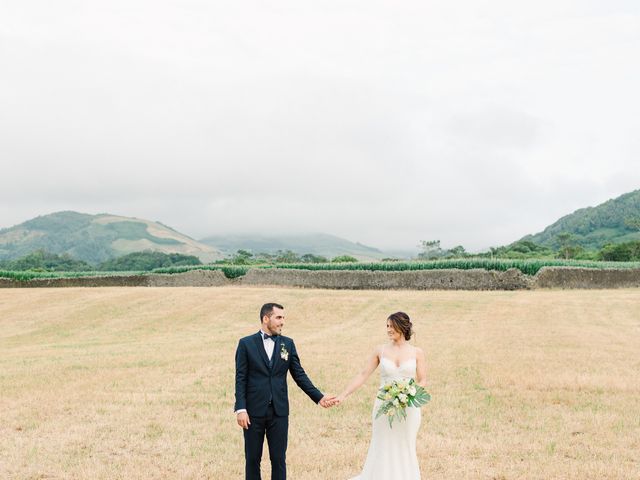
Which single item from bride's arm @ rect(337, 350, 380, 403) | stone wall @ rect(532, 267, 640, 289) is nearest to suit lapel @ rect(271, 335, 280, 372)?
bride's arm @ rect(337, 350, 380, 403)

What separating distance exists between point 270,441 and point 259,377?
930 millimetres

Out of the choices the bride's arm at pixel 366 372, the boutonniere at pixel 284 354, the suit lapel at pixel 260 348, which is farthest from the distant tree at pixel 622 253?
the suit lapel at pixel 260 348

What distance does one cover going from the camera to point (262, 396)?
25.4 feet

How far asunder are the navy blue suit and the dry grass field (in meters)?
1.90

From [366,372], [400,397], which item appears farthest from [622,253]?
[400,397]

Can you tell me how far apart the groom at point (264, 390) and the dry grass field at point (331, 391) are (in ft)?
6.39

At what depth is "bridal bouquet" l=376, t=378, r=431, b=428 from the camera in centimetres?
790

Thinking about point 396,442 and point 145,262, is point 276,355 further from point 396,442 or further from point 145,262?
point 145,262

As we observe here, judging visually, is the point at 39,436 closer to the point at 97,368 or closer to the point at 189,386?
the point at 189,386

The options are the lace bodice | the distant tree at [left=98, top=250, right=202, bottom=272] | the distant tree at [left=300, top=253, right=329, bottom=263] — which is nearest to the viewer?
the lace bodice

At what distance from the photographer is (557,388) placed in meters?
16.5

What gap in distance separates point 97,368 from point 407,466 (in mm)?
15070

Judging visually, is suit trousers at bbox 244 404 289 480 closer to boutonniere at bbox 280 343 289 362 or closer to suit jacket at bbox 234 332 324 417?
suit jacket at bbox 234 332 324 417

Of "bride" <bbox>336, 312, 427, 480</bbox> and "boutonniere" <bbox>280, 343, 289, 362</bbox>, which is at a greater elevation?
"boutonniere" <bbox>280, 343, 289, 362</bbox>
